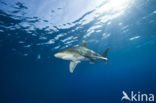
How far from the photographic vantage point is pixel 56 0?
11.8 meters

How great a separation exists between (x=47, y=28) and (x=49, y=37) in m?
3.30

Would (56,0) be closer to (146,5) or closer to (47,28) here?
(47,28)

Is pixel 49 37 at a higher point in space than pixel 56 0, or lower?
lower

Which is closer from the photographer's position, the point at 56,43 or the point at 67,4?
the point at 67,4

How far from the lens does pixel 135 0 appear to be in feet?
46.8

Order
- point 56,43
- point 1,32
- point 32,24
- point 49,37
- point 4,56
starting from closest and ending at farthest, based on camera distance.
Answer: point 32,24
point 1,32
point 49,37
point 56,43
point 4,56

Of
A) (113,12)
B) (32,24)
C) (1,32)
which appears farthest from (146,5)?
(1,32)

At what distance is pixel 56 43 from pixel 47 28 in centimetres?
653

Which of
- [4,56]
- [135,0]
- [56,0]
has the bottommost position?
[4,56]

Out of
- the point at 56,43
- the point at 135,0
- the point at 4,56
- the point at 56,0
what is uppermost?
the point at 135,0

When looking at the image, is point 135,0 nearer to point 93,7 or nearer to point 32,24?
point 93,7

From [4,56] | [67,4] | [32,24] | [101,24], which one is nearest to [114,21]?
[101,24]

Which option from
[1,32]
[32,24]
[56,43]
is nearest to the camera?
[32,24]

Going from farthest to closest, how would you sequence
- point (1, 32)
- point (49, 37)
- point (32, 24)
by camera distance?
point (49, 37)
point (1, 32)
point (32, 24)
